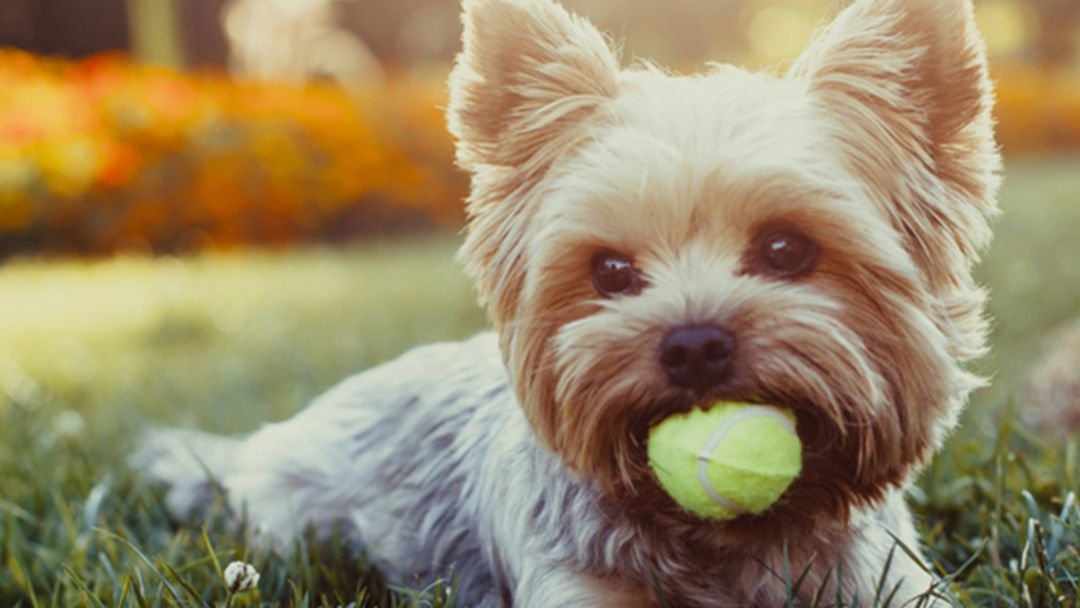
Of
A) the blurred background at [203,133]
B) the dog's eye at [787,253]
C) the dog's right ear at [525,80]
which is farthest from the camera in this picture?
the blurred background at [203,133]

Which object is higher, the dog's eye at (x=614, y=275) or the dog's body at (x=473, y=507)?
the dog's eye at (x=614, y=275)

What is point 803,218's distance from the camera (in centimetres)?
267

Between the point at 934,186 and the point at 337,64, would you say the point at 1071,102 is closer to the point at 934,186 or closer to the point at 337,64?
the point at 337,64

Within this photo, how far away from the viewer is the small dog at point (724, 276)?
2611 millimetres

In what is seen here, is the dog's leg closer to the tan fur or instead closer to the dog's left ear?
the tan fur

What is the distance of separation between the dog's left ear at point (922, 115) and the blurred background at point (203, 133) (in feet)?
19.7

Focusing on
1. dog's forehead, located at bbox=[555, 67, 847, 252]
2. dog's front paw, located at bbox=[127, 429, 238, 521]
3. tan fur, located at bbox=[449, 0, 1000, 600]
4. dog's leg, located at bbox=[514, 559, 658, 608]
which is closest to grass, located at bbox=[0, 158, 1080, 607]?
dog's front paw, located at bbox=[127, 429, 238, 521]

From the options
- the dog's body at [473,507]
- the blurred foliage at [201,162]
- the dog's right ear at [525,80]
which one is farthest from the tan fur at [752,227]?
the blurred foliage at [201,162]

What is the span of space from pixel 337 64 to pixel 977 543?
A: 791 inches

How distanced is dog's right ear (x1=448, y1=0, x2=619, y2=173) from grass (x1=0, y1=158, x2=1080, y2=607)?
3.77 feet

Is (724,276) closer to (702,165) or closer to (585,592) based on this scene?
(702,165)

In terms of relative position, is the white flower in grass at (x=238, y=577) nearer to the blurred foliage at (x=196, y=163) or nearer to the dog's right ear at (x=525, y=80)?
the dog's right ear at (x=525, y=80)

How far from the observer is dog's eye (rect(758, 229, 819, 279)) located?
107 inches

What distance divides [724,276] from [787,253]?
0.17m
